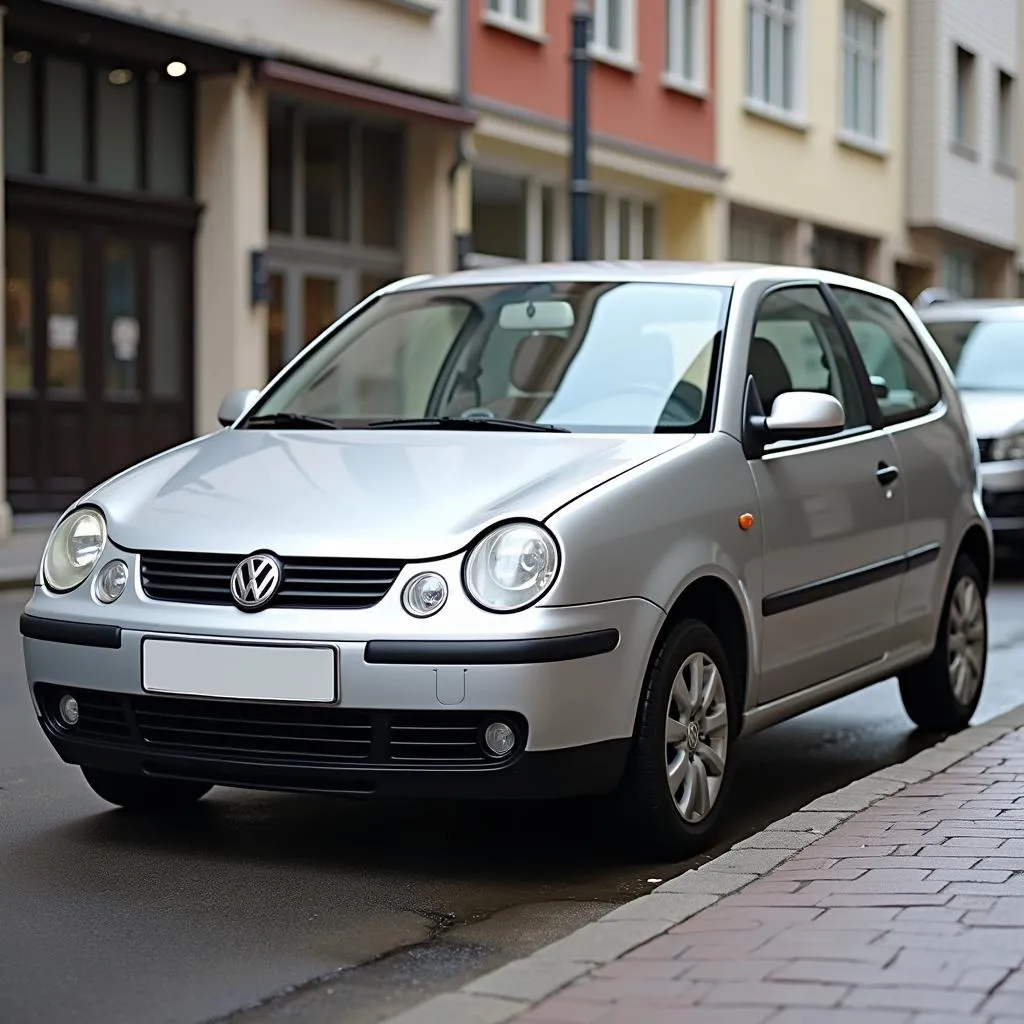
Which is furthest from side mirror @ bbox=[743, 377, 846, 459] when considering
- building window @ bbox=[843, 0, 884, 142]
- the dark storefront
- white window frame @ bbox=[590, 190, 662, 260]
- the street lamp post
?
building window @ bbox=[843, 0, 884, 142]

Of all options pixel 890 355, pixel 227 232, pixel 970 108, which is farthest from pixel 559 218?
pixel 890 355

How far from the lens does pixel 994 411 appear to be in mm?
14984

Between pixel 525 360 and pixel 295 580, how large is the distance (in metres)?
1.53

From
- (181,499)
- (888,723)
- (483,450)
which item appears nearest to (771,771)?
(888,723)

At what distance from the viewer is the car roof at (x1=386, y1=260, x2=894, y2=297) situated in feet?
21.7

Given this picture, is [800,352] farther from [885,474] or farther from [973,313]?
[973,313]

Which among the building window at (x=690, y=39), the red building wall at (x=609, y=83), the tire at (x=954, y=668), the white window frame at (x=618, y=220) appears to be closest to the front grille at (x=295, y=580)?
the tire at (x=954, y=668)

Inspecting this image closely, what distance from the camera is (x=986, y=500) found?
48.4ft

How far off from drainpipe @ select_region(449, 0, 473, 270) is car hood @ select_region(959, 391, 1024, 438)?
25.0ft

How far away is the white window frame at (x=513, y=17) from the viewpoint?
2225 centimetres

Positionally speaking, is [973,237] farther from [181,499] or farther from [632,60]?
[181,499]

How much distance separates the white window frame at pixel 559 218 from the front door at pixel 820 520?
15.4 metres

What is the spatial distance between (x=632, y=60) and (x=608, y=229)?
81.3 inches

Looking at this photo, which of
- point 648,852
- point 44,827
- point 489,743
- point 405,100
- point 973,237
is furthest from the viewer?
point 973,237
